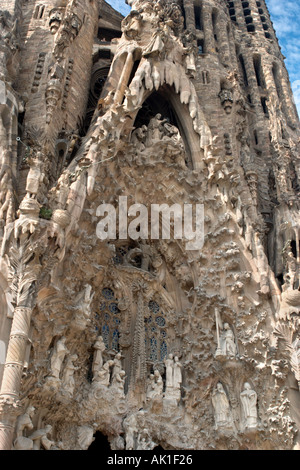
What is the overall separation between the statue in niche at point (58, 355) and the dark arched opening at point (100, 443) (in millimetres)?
1948

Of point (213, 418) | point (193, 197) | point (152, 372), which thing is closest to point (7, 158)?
point (193, 197)

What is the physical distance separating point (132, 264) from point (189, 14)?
12.1m

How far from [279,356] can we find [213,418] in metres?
1.68

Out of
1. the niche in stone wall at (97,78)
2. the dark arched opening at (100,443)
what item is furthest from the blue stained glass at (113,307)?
the niche in stone wall at (97,78)

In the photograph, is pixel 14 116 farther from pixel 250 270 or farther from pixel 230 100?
pixel 230 100

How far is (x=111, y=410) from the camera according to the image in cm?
902

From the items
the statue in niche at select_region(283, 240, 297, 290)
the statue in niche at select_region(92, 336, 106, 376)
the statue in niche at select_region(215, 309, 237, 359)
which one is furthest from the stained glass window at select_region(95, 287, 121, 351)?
the statue in niche at select_region(283, 240, 297, 290)

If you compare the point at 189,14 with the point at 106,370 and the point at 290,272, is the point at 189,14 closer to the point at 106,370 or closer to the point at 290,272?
the point at 290,272

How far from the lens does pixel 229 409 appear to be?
938 centimetres

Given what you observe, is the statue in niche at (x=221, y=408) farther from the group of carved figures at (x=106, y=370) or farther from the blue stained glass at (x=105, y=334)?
the blue stained glass at (x=105, y=334)

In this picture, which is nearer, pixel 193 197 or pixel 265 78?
Result: pixel 193 197

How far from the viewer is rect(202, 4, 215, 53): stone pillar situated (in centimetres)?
1750

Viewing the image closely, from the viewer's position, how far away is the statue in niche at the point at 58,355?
319 inches

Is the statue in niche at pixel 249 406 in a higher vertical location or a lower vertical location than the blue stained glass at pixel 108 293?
lower
